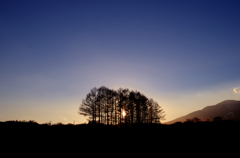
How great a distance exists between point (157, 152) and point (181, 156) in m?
1.24

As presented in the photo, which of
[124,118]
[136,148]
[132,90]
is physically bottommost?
[124,118]

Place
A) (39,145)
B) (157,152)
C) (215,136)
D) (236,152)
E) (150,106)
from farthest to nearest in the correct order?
1. (150,106)
2. (215,136)
3. (39,145)
4. (157,152)
5. (236,152)

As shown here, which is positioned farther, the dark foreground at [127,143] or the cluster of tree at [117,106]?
the cluster of tree at [117,106]

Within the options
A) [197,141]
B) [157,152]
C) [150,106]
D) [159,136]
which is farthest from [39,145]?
[150,106]

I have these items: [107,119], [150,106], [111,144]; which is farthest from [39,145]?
[150,106]

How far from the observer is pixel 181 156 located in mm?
6527

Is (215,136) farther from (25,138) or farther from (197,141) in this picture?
(25,138)

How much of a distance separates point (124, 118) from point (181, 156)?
35.5 meters

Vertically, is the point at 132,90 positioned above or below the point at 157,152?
above

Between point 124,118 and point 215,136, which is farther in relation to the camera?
point 124,118

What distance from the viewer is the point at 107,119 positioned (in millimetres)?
36719

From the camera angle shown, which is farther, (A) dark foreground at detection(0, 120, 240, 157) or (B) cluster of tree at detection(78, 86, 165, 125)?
(B) cluster of tree at detection(78, 86, 165, 125)

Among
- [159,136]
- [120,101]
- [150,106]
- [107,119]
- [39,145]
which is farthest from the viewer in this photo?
[150,106]

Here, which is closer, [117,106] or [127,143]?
[127,143]
